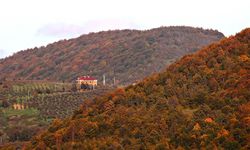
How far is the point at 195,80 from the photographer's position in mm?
74125

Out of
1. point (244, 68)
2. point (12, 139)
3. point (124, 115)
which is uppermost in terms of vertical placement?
point (244, 68)

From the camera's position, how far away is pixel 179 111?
67.6 m

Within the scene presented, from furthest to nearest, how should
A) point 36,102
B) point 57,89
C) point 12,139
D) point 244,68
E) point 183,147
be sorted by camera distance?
1. point 57,89
2. point 36,102
3. point 12,139
4. point 244,68
5. point 183,147

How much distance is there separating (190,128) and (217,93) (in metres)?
7.66

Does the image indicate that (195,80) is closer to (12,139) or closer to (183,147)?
(183,147)

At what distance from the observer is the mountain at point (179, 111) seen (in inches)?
2431

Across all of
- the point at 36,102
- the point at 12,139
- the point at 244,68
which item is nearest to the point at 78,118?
the point at 244,68

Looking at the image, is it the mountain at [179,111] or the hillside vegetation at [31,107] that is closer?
the mountain at [179,111]

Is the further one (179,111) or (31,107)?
(31,107)

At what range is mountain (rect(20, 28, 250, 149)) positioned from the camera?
203 feet

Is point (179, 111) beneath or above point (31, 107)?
above

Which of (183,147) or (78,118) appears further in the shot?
(78,118)

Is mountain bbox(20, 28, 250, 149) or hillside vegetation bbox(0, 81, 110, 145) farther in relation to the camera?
hillside vegetation bbox(0, 81, 110, 145)

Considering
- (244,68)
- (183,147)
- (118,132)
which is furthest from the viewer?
(244,68)
